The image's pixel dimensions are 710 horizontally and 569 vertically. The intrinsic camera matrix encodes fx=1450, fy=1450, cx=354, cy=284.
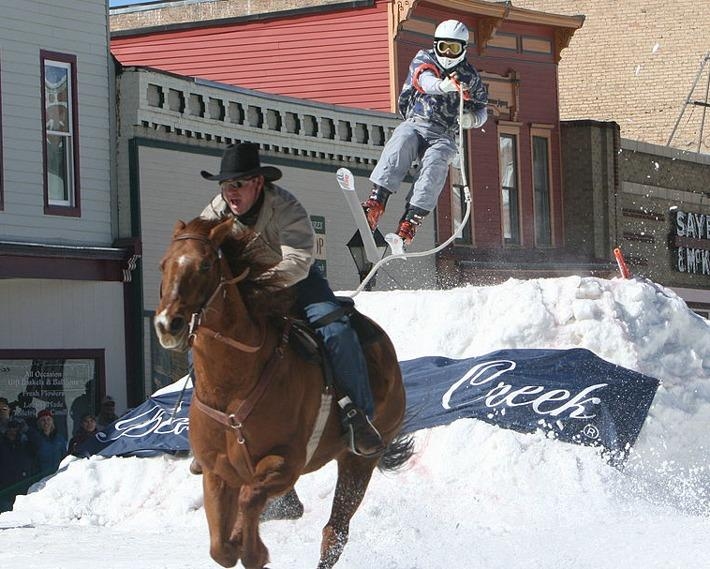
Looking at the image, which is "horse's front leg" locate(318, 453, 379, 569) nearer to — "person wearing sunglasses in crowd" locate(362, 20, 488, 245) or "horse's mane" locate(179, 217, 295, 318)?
"horse's mane" locate(179, 217, 295, 318)

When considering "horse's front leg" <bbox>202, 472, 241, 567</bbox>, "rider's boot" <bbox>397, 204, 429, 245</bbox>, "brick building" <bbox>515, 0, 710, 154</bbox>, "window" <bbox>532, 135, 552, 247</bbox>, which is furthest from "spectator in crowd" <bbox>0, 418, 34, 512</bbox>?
"brick building" <bbox>515, 0, 710, 154</bbox>

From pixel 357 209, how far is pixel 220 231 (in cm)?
662

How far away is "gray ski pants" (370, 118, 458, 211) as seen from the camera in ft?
44.9

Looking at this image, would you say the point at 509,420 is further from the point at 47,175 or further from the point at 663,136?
the point at 663,136

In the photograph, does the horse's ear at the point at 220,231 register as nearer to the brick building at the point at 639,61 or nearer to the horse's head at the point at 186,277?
the horse's head at the point at 186,277

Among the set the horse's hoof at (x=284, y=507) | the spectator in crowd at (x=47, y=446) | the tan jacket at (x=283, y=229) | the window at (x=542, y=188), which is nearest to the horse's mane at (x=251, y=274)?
the tan jacket at (x=283, y=229)

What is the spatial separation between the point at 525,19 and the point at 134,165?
39.5 feet

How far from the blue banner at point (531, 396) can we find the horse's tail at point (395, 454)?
1.99m

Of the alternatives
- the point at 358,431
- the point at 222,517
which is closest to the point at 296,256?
the point at 358,431

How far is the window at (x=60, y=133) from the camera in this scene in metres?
19.5

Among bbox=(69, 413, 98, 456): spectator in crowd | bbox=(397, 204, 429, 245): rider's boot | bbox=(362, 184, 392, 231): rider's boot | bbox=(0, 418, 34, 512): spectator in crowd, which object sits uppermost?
bbox=(362, 184, 392, 231): rider's boot

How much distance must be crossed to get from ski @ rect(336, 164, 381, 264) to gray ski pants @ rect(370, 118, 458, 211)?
0.82ft

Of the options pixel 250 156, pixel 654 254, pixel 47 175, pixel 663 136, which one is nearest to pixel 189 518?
pixel 250 156

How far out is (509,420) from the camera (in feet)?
41.1
